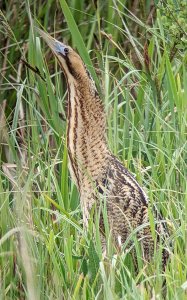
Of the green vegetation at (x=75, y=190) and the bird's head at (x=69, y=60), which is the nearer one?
the green vegetation at (x=75, y=190)

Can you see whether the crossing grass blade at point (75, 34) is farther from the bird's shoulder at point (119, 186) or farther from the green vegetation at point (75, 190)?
the bird's shoulder at point (119, 186)

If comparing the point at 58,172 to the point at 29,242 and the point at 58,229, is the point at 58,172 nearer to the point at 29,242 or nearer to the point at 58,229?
the point at 58,229

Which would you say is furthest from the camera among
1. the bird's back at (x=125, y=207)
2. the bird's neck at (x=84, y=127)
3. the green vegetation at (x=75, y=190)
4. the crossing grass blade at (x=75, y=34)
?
the crossing grass blade at (x=75, y=34)

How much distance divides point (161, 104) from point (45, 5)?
59.8 inches

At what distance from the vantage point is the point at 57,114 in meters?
4.33

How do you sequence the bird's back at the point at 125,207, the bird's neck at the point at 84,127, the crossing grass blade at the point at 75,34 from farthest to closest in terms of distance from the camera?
the crossing grass blade at the point at 75,34 → the bird's neck at the point at 84,127 → the bird's back at the point at 125,207

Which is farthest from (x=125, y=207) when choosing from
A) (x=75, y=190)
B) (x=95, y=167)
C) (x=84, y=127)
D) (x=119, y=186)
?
(x=75, y=190)

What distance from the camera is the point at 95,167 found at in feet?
12.2

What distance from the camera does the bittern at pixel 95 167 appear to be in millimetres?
3547

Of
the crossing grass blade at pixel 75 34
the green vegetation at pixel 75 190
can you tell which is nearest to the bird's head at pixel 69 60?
the green vegetation at pixel 75 190

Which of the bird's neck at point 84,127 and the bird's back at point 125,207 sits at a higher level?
the bird's neck at point 84,127

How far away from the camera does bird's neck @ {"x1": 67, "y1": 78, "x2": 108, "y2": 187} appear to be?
3.76 metres

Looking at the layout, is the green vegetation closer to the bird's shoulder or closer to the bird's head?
the bird's shoulder

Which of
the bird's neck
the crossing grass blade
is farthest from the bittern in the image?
the crossing grass blade
